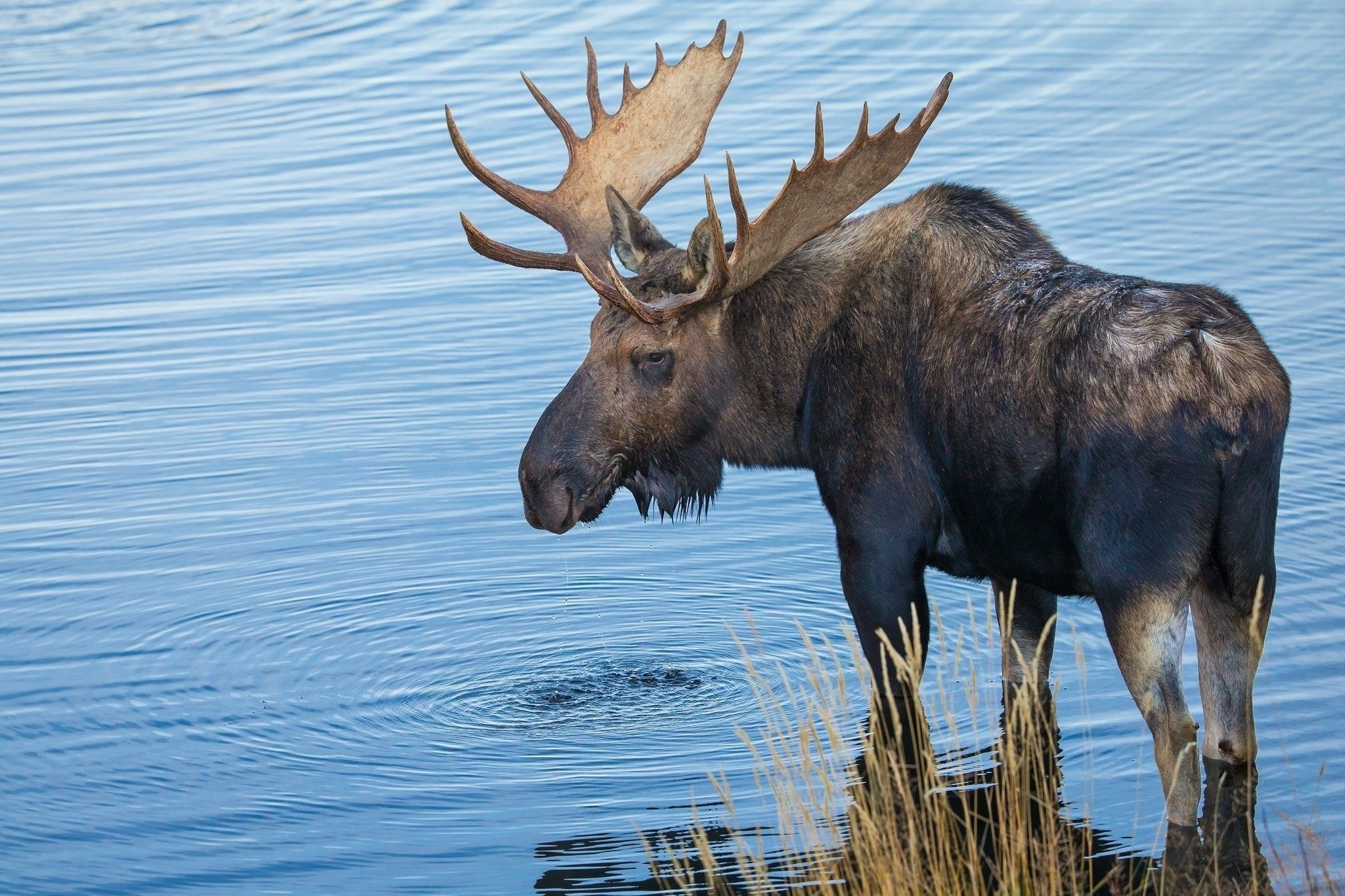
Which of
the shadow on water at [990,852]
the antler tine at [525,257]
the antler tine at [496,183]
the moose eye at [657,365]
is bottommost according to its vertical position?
the shadow on water at [990,852]

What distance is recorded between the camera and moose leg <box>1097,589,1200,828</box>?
5.84 metres

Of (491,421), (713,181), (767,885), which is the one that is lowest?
(767,885)

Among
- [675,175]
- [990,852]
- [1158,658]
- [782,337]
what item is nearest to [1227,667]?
[1158,658]

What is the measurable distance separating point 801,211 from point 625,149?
136 centimetres

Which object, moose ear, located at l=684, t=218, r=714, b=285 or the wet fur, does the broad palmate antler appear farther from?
the wet fur

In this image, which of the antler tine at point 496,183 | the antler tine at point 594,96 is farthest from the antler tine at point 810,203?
the antler tine at point 594,96

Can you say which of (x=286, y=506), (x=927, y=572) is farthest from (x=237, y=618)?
(x=927, y=572)

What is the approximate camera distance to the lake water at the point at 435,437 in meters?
6.96

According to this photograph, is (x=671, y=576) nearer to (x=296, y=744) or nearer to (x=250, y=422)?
(x=296, y=744)

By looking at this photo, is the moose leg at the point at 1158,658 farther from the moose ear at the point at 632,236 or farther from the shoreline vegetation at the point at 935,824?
the moose ear at the point at 632,236

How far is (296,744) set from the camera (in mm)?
7410

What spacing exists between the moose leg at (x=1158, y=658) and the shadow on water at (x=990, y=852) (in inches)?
11.0

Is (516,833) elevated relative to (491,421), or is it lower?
lower

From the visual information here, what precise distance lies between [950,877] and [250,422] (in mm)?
6318
